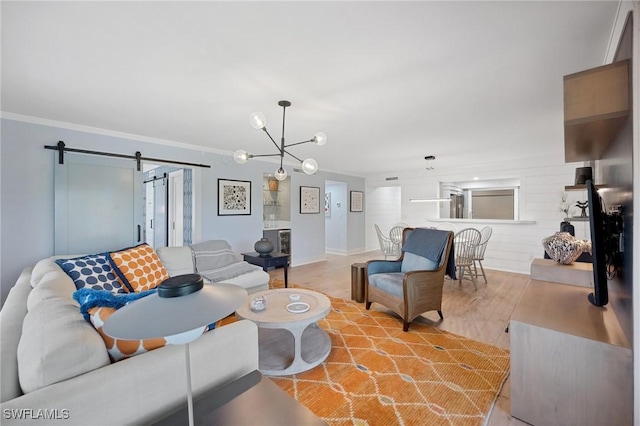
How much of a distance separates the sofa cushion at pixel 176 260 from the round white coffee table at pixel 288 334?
1269mm

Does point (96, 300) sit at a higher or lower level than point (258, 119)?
lower

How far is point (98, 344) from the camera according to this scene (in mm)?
990

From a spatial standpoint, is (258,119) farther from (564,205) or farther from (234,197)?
(564,205)

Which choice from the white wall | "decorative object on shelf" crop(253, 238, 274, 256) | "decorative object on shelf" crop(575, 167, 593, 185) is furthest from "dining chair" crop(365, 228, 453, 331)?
the white wall

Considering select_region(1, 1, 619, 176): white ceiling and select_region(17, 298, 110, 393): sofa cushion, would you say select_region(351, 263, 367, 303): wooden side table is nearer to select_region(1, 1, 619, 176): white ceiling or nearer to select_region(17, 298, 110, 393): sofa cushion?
select_region(1, 1, 619, 176): white ceiling

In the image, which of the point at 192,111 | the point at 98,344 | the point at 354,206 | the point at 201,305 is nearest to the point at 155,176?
the point at 192,111

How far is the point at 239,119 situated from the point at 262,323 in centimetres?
227

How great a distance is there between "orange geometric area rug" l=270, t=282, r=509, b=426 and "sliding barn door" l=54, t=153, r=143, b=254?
3100 mm

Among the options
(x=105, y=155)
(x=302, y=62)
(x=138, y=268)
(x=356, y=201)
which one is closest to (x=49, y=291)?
(x=138, y=268)

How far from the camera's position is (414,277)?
2.71 metres

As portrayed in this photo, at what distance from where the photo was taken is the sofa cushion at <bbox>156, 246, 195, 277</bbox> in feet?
10.4

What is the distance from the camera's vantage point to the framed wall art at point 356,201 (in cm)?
737

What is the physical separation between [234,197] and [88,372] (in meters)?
4.05

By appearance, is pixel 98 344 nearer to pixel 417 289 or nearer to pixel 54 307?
pixel 54 307
